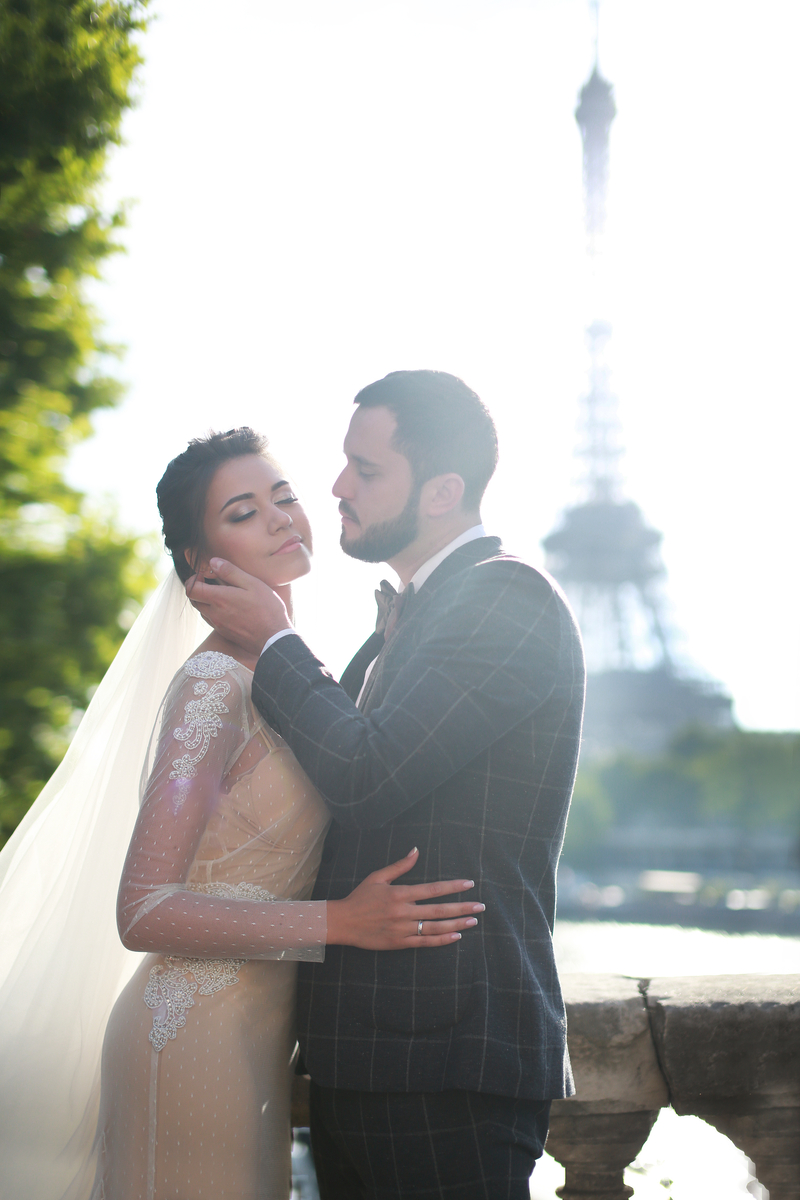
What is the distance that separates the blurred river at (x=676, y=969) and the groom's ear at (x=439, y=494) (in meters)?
1.34

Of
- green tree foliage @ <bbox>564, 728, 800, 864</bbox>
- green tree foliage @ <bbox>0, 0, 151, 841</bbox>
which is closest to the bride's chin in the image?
green tree foliage @ <bbox>0, 0, 151, 841</bbox>

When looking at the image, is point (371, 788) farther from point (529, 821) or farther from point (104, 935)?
point (104, 935)

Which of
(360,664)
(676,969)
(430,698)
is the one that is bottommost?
(430,698)

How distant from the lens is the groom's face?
198 cm

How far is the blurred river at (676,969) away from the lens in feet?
7.77

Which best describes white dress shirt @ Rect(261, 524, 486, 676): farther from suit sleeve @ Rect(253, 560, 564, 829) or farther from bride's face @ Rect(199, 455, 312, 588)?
bride's face @ Rect(199, 455, 312, 588)

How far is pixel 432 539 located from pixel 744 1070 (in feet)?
4.81

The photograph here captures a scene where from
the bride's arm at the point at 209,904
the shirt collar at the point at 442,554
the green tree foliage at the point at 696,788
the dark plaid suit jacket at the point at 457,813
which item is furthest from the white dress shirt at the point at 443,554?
the green tree foliage at the point at 696,788

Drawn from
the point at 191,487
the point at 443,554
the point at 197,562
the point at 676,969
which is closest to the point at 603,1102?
the point at 443,554

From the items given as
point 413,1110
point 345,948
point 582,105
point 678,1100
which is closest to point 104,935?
point 345,948

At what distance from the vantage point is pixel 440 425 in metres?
2.01

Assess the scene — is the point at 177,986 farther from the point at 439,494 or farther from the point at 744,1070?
the point at 744,1070

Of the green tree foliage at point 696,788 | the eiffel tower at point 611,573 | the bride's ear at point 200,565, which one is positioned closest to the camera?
the bride's ear at point 200,565

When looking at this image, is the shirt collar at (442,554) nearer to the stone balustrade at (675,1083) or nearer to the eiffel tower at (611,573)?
the stone balustrade at (675,1083)
